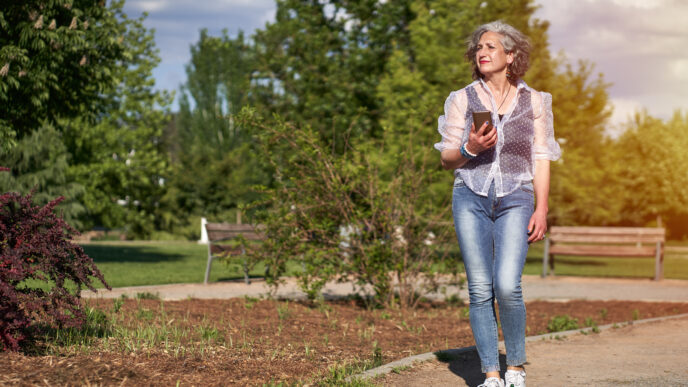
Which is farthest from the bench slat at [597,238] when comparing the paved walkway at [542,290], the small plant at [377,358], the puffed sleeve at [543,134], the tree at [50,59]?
the puffed sleeve at [543,134]

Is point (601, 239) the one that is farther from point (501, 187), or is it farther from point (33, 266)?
point (33, 266)

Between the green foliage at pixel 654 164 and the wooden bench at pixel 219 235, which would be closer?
the wooden bench at pixel 219 235

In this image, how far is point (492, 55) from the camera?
4152mm

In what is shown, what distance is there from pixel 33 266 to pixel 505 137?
9.45 ft

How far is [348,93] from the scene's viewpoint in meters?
22.7

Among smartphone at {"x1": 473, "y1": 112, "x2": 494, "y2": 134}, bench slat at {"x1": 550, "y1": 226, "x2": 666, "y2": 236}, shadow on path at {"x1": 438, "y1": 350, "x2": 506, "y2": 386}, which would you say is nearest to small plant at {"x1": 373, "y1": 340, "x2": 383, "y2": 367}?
shadow on path at {"x1": 438, "y1": 350, "x2": 506, "y2": 386}

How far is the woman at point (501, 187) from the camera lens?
4043 mm

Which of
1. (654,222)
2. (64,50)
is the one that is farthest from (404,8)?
(654,222)

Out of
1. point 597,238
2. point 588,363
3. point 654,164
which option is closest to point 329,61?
point 597,238

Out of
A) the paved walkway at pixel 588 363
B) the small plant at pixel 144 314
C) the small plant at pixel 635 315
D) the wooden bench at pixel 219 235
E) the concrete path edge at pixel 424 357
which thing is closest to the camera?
the concrete path edge at pixel 424 357

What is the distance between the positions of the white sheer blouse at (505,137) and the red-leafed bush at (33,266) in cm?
242

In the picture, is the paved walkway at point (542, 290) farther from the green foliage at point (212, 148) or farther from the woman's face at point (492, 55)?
the woman's face at point (492, 55)

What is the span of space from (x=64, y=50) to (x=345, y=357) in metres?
9.74

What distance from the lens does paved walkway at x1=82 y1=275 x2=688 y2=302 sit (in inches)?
392
